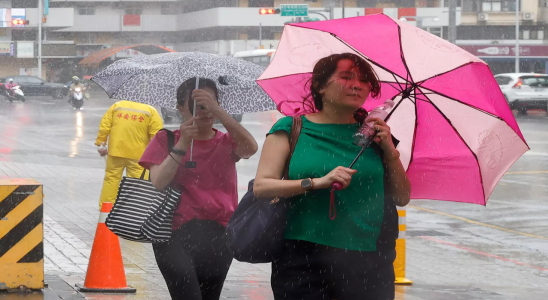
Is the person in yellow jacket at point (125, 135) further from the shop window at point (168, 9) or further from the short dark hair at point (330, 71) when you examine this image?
the shop window at point (168, 9)

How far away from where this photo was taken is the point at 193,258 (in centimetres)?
463

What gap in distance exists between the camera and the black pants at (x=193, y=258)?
4551 mm

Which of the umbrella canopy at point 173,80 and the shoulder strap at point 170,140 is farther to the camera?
the umbrella canopy at point 173,80

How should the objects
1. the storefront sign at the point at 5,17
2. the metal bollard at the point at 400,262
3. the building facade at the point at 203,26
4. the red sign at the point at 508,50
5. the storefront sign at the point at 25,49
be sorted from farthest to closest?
the storefront sign at the point at 5,17 → the storefront sign at the point at 25,49 → the building facade at the point at 203,26 → the red sign at the point at 508,50 → the metal bollard at the point at 400,262

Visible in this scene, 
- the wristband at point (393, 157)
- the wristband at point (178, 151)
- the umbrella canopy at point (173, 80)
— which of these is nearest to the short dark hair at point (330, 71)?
the wristband at point (393, 157)

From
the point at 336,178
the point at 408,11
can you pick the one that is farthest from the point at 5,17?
the point at 336,178

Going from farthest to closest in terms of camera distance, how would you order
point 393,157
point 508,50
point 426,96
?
1. point 508,50
2. point 426,96
3. point 393,157

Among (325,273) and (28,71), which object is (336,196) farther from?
(28,71)

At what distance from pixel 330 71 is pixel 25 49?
7027 centimetres

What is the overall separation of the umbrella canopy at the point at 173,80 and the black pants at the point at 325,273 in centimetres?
152

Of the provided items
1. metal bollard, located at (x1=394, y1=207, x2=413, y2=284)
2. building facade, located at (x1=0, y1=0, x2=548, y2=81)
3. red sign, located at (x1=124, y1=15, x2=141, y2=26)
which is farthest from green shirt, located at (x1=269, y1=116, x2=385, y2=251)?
red sign, located at (x1=124, y1=15, x2=141, y2=26)

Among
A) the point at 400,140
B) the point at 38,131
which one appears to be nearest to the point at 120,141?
the point at 400,140

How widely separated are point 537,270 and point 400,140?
5564 millimetres

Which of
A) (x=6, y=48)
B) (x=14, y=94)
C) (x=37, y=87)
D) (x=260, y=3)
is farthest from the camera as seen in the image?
(x=260, y=3)
